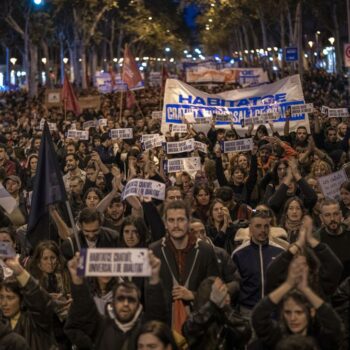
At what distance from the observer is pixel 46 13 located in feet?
164

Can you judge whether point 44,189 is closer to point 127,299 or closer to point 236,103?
point 127,299

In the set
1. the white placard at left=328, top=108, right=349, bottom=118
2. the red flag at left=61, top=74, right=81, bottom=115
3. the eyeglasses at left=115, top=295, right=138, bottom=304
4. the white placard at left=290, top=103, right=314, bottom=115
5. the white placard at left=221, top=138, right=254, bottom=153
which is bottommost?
the eyeglasses at left=115, top=295, right=138, bottom=304

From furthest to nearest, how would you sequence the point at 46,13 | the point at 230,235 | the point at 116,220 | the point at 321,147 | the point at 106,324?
Answer: the point at 46,13
the point at 321,147
the point at 116,220
the point at 230,235
the point at 106,324

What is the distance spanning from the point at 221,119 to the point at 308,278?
1433 centimetres

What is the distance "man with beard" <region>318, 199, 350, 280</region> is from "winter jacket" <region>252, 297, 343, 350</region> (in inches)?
80.9

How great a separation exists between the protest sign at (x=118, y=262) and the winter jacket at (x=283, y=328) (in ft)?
2.34

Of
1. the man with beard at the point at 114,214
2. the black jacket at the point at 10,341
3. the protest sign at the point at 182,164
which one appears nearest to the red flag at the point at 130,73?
the protest sign at the point at 182,164

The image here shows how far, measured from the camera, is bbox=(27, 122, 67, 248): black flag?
28.0ft

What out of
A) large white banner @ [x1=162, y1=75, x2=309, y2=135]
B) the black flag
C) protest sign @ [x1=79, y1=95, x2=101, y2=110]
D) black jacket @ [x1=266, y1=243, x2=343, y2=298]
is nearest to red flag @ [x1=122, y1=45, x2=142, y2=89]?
protest sign @ [x1=79, y1=95, x2=101, y2=110]

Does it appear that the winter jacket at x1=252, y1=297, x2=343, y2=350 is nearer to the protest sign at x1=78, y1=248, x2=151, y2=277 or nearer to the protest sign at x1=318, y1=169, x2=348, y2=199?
the protest sign at x1=78, y1=248, x2=151, y2=277

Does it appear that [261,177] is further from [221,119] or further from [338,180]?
[221,119]

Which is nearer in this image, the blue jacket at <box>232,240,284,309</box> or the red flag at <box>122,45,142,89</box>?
the blue jacket at <box>232,240,284,309</box>

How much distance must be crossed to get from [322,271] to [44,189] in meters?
2.55

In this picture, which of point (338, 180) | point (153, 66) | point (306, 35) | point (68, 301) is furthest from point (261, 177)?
point (153, 66)
